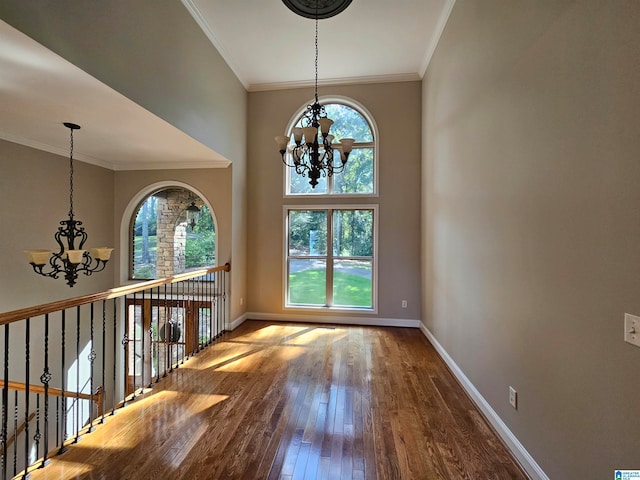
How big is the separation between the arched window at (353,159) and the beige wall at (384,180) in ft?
0.54

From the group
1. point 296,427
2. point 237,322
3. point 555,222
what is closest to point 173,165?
point 237,322

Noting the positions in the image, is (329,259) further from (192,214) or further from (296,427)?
(296,427)

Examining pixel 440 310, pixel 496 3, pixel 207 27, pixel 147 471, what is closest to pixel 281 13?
pixel 207 27

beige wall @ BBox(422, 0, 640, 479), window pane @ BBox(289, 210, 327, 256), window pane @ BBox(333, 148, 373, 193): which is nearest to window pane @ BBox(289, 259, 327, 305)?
window pane @ BBox(289, 210, 327, 256)

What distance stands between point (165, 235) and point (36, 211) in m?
1.55

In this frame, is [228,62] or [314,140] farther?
[228,62]

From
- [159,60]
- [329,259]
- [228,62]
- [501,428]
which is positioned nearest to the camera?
[501,428]

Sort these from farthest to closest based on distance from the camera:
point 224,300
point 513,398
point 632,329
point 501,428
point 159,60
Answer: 1. point 224,300
2. point 159,60
3. point 501,428
4. point 513,398
5. point 632,329

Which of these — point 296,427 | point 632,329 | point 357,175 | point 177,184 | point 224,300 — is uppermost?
point 357,175

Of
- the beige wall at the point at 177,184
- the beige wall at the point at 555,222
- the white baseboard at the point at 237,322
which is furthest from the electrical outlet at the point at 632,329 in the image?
the white baseboard at the point at 237,322

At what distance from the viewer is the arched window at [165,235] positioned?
461cm

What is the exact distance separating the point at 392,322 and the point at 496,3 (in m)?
3.99

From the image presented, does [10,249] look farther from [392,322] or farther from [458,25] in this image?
[458,25]

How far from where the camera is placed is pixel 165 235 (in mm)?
4703
